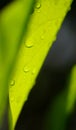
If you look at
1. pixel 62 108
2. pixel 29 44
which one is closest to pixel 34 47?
pixel 29 44

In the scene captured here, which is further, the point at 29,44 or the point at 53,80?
the point at 53,80

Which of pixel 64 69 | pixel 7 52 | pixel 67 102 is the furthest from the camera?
pixel 64 69

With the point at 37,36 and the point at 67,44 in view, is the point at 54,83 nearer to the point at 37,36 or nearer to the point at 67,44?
the point at 67,44

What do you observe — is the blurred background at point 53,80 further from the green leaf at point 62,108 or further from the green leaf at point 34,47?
the green leaf at point 34,47

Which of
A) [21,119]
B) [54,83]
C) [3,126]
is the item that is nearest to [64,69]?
[54,83]

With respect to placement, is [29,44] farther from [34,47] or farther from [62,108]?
[62,108]

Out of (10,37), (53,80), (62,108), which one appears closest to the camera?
(10,37)
